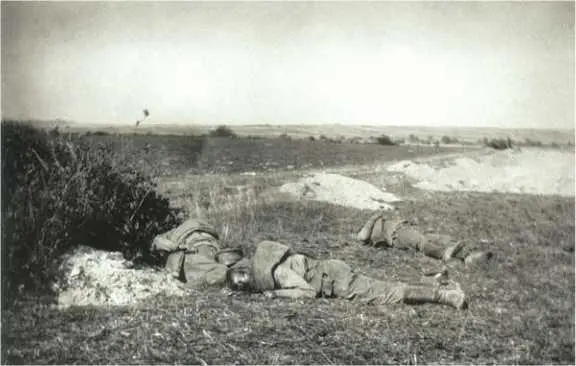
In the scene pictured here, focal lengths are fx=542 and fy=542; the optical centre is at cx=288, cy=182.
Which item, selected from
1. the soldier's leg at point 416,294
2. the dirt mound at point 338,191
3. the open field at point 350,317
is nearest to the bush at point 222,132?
the open field at point 350,317

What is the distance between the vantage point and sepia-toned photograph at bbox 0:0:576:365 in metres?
4.07

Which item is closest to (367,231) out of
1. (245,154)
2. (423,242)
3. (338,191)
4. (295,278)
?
(423,242)

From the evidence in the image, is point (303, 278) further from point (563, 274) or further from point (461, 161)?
point (461, 161)

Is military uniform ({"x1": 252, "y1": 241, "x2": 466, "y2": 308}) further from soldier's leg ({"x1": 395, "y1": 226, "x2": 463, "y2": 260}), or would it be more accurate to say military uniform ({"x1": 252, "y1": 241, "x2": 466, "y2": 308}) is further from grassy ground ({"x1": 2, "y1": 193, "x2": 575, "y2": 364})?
soldier's leg ({"x1": 395, "y1": 226, "x2": 463, "y2": 260})

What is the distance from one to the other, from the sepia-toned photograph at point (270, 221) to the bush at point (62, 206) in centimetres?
2

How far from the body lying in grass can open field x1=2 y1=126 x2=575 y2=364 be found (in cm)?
12

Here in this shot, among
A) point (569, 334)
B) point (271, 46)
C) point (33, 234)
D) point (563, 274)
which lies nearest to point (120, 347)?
point (33, 234)

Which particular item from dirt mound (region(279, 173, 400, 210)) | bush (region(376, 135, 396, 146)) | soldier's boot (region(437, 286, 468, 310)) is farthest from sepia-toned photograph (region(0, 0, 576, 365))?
bush (region(376, 135, 396, 146))

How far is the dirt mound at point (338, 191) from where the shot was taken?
674cm

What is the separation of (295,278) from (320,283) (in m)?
0.22

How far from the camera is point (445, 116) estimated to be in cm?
545

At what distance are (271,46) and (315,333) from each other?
261 cm

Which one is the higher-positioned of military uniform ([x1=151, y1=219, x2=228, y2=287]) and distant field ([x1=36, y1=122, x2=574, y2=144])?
distant field ([x1=36, y1=122, x2=574, y2=144])

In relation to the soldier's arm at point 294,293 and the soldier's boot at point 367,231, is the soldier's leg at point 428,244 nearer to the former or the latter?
the soldier's boot at point 367,231
